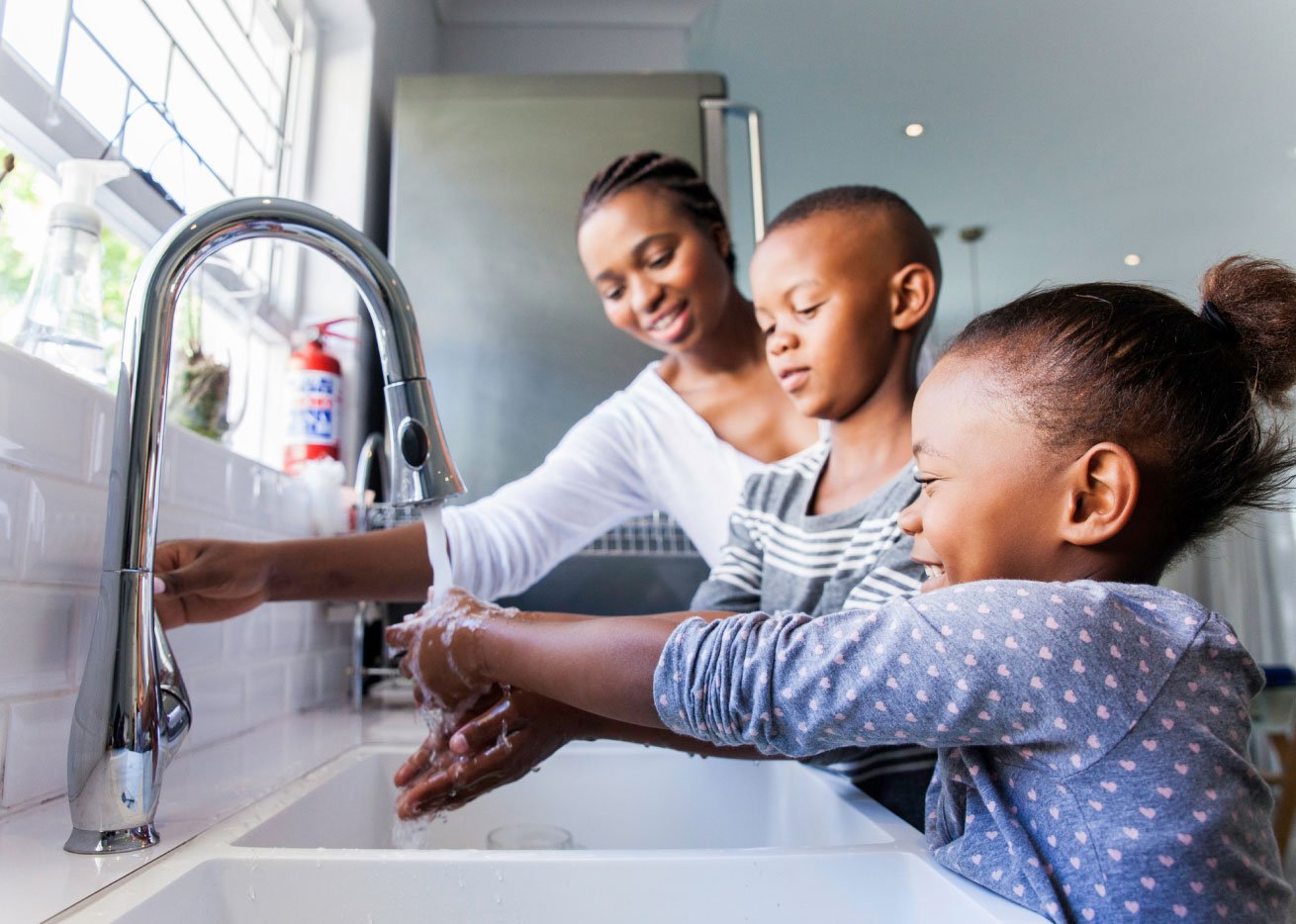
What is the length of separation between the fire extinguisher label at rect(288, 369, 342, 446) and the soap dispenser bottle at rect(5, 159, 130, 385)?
2.03 ft

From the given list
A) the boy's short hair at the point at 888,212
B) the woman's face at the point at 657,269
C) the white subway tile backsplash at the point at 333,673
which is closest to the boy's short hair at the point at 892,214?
the boy's short hair at the point at 888,212

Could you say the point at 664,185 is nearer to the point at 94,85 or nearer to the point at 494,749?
the point at 94,85

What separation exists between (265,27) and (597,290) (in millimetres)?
706

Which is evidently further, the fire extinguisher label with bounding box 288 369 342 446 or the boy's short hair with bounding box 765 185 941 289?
the fire extinguisher label with bounding box 288 369 342 446

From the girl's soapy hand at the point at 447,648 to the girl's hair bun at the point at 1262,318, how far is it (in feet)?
1.76

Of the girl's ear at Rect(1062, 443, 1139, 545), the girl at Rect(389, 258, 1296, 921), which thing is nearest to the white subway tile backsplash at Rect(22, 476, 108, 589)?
the girl at Rect(389, 258, 1296, 921)

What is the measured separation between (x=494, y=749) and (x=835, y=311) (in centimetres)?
59

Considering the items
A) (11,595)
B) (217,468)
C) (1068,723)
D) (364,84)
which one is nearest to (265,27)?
(364,84)

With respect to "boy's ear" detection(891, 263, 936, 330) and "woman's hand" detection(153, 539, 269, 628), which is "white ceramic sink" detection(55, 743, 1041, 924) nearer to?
"woman's hand" detection(153, 539, 269, 628)

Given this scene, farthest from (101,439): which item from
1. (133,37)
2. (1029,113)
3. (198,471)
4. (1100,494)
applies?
(1029,113)

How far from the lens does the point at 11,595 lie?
655 millimetres

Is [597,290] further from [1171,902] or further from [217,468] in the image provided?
[1171,902]

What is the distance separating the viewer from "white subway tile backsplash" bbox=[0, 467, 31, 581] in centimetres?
65

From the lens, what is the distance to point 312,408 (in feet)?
4.87
